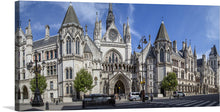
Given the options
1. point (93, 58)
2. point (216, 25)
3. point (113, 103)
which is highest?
point (216, 25)

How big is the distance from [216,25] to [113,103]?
45.3 ft

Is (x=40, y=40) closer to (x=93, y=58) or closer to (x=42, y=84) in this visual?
(x=42, y=84)

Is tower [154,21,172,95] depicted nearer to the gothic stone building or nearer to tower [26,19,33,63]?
the gothic stone building

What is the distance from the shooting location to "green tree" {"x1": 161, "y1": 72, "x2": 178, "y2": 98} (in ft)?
127

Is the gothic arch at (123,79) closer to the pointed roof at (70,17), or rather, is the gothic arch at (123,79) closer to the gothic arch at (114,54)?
the gothic arch at (114,54)

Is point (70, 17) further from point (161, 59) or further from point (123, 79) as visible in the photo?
point (161, 59)

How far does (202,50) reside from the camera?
98.3 feet

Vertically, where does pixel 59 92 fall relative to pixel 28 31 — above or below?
below

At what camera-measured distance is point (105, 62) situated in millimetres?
43406

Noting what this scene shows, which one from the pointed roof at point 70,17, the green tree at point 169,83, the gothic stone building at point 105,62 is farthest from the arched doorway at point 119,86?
the pointed roof at point 70,17

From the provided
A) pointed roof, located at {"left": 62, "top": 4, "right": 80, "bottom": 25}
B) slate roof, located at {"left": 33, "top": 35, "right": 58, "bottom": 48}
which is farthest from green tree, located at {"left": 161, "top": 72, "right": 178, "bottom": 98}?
slate roof, located at {"left": 33, "top": 35, "right": 58, "bottom": 48}

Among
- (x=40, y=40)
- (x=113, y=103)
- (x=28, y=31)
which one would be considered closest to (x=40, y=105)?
(x=113, y=103)

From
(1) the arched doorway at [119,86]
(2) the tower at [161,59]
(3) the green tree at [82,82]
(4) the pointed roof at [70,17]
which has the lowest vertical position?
(1) the arched doorway at [119,86]

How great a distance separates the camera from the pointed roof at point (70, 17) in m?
28.1
